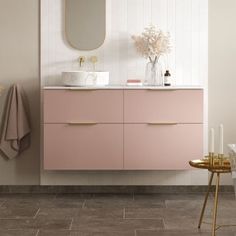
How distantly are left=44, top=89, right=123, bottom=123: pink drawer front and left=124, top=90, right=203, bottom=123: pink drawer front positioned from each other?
104 mm

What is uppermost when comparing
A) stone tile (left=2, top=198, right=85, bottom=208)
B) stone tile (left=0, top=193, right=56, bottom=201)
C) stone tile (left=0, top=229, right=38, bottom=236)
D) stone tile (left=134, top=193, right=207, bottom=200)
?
stone tile (left=134, top=193, right=207, bottom=200)

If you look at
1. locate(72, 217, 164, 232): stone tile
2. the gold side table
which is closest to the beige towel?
locate(72, 217, 164, 232): stone tile

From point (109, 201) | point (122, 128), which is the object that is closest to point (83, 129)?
point (122, 128)

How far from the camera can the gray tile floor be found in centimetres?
452

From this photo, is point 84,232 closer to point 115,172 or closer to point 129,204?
point 129,204

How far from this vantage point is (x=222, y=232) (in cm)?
449

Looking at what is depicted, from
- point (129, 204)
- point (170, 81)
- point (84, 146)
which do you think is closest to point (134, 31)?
point (170, 81)

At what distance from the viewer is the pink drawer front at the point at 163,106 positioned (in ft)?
18.0

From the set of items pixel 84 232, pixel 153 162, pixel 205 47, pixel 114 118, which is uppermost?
pixel 205 47

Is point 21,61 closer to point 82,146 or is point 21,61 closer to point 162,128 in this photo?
point 82,146

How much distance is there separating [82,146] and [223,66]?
5.03ft

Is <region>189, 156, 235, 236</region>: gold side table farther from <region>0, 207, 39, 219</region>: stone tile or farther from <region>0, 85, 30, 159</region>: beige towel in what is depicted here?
<region>0, 85, 30, 159</region>: beige towel

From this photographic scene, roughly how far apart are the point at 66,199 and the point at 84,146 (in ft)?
1.72

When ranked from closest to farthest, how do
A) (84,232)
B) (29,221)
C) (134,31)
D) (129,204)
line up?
(84,232), (29,221), (129,204), (134,31)
